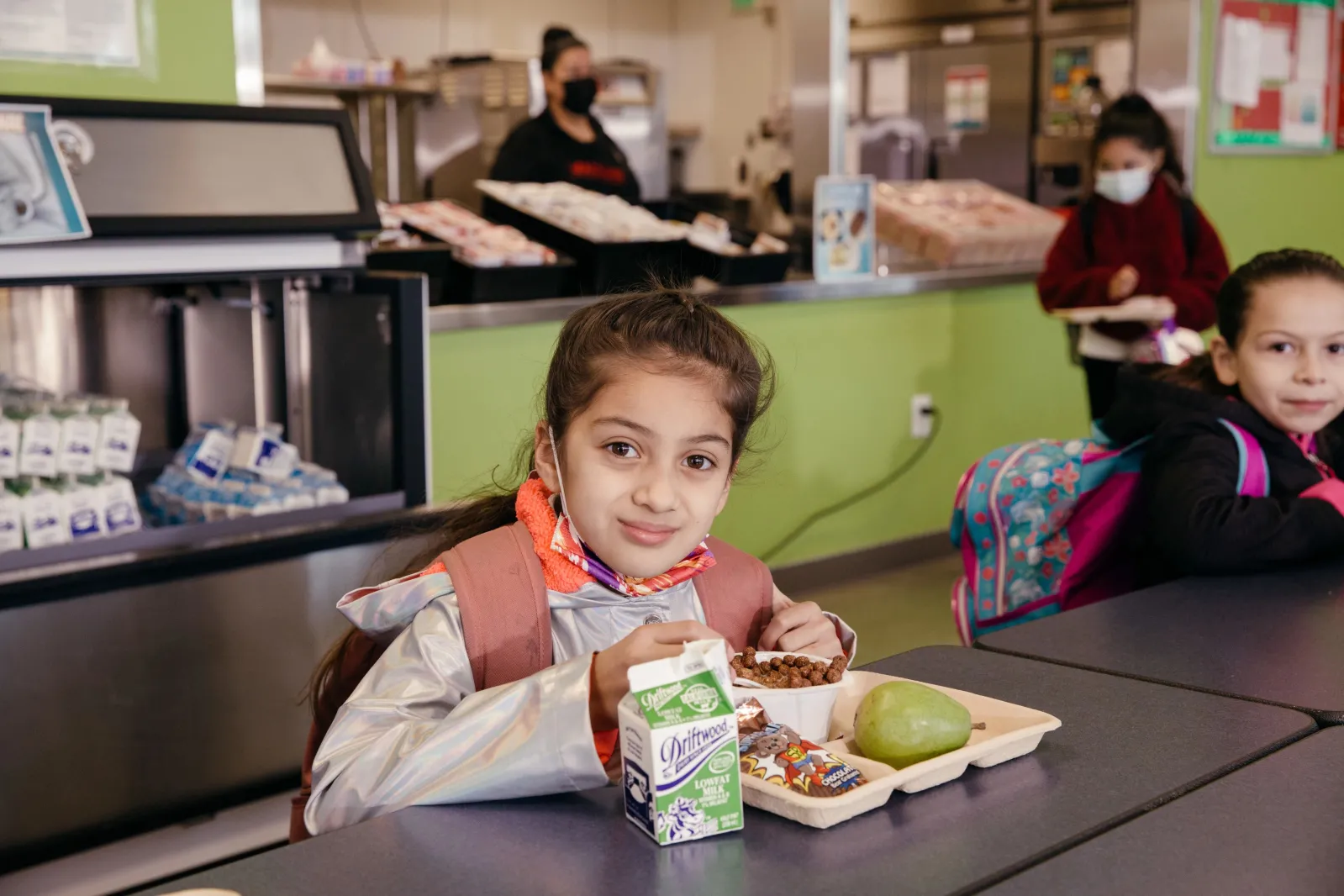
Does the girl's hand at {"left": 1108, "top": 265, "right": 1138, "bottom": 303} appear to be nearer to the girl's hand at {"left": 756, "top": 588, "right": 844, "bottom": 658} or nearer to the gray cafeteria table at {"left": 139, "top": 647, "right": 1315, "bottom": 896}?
the girl's hand at {"left": 756, "top": 588, "right": 844, "bottom": 658}

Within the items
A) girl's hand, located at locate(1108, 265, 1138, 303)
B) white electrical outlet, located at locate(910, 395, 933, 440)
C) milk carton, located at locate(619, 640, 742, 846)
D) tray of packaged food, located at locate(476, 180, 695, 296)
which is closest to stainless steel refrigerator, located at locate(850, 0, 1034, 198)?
white electrical outlet, located at locate(910, 395, 933, 440)

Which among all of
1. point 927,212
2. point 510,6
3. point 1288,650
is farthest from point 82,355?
point 510,6

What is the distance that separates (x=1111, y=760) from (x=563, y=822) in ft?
1.60

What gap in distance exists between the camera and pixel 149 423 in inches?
117

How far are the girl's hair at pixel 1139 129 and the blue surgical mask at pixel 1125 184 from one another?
75mm

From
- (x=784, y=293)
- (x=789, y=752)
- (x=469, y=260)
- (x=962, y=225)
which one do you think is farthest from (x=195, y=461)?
(x=962, y=225)

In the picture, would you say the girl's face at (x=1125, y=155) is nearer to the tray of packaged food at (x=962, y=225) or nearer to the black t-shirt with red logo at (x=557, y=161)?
the tray of packaged food at (x=962, y=225)

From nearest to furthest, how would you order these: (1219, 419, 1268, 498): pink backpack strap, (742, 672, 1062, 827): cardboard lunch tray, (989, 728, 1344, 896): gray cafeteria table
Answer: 1. (989, 728, 1344, 896): gray cafeteria table
2. (742, 672, 1062, 827): cardboard lunch tray
3. (1219, 419, 1268, 498): pink backpack strap

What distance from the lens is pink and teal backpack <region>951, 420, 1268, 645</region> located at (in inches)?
92.2

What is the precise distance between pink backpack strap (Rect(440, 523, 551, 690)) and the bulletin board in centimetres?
497

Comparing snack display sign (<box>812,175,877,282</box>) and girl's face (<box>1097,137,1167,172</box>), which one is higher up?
girl's face (<box>1097,137,1167,172</box>)

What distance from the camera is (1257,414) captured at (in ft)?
7.52

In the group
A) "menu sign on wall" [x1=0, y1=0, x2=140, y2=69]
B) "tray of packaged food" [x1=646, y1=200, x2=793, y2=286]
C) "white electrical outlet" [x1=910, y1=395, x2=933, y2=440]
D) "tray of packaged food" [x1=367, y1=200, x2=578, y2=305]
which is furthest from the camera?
"white electrical outlet" [x1=910, y1=395, x2=933, y2=440]

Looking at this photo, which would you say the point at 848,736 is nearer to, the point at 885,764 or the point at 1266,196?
the point at 885,764
